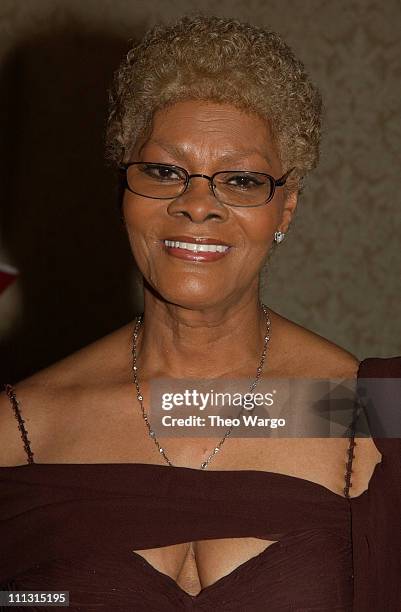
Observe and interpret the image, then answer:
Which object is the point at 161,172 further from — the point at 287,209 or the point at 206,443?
the point at 206,443

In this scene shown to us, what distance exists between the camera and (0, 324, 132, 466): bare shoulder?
73.4 inches

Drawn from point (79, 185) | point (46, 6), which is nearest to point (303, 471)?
point (79, 185)

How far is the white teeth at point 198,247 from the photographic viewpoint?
1.70 meters

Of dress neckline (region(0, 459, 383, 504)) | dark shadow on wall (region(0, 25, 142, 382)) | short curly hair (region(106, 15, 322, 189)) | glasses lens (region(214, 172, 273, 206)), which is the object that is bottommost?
dress neckline (region(0, 459, 383, 504))

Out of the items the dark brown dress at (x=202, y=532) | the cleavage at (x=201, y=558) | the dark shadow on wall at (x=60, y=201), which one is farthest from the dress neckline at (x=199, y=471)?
the dark shadow on wall at (x=60, y=201)

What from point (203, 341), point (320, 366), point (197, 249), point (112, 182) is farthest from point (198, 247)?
point (112, 182)

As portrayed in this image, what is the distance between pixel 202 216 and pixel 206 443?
1.31 feet

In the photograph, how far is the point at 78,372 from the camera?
6.44 ft

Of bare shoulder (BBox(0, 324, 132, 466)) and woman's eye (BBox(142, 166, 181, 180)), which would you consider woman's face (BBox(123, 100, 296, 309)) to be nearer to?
woman's eye (BBox(142, 166, 181, 180))

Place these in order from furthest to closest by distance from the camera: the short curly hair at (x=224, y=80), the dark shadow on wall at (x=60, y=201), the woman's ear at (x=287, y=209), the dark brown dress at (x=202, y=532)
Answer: the dark shadow on wall at (x=60, y=201) < the woman's ear at (x=287, y=209) < the short curly hair at (x=224, y=80) < the dark brown dress at (x=202, y=532)

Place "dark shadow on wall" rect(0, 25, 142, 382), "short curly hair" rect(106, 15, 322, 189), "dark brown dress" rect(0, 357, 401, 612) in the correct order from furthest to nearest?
"dark shadow on wall" rect(0, 25, 142, 382)
"short curly hair" rect(106, 15, 322, 189)
"dark brown dress" rect(0, 357, 401, 612)

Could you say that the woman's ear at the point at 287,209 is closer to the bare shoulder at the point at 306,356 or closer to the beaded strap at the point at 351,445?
the bare shoulder at the point at 306,356

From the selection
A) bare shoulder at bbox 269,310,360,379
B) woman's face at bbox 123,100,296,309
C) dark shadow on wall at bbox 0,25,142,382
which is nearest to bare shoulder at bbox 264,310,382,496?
bare shoulder at bbox 269,310,360,379

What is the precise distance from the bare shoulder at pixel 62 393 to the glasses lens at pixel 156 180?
35 centimetres
